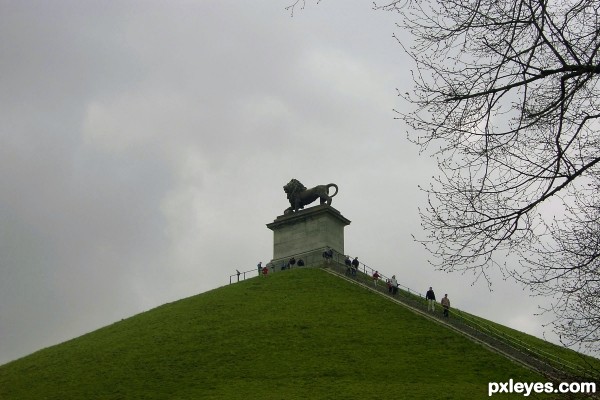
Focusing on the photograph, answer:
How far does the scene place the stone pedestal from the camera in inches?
1996

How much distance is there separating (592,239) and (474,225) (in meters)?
1.84

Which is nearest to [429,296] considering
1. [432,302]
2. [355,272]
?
[432,302]

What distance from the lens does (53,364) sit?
1419 inches

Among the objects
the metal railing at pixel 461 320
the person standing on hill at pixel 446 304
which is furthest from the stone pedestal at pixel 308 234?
the person standing on hill at pixel 446 304

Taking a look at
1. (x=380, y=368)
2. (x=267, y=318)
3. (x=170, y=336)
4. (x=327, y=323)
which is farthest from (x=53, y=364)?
(x=380, y=368)

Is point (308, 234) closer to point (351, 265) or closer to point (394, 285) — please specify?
point (351, 265)

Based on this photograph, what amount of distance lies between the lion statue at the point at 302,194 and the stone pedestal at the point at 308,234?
843 millimetres

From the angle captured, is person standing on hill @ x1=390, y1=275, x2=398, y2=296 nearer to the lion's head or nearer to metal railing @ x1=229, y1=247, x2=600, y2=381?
metal railing @ x1=229, y1=247, x2=600, y2=381

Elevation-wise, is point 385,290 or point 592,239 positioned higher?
point 385,290

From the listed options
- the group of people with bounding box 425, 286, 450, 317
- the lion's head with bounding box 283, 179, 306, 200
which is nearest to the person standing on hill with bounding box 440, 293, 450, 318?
the group of people with bounding box 425, 286, 450, 317

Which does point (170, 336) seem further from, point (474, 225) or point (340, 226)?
point (474, 225)

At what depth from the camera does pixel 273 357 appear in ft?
105

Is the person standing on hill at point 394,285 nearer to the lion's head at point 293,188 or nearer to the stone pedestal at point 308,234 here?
the stone pedestal at point 308,234

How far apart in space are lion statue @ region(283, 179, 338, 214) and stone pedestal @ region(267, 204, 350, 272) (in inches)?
33.2
